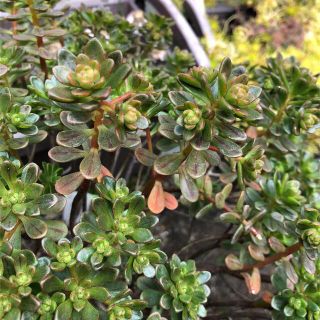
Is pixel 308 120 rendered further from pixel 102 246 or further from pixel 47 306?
pixel 47 306

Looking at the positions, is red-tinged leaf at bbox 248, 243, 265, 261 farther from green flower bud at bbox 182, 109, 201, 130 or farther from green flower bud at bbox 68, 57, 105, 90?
green flower bud at bbox 68, 57, 105, 90

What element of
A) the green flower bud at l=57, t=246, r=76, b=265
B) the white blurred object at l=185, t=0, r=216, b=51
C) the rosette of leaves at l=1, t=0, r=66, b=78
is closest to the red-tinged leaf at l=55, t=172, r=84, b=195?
the green flower bud at l=57, t=246, r=76, b=265

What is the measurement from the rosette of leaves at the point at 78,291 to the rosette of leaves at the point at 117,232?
0.03 m

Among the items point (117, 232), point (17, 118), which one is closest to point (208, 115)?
point (117, 232)

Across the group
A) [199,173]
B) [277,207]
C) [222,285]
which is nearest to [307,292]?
[277,207]

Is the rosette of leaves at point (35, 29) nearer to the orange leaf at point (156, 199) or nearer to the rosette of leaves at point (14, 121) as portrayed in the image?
the rosette of leaves at point (14, 121)

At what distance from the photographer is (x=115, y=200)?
80cm

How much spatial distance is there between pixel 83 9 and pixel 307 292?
1042 mm

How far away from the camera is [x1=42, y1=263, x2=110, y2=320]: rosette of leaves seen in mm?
751

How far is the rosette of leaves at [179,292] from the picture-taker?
843mm

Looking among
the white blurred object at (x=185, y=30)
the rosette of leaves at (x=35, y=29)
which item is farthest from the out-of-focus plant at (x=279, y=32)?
the rosette of leaves at (x=35, y=29)

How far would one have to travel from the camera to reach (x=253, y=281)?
102 cm

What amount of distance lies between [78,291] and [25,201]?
0.59 ft

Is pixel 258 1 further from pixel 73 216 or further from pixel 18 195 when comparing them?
pixel 18 195
